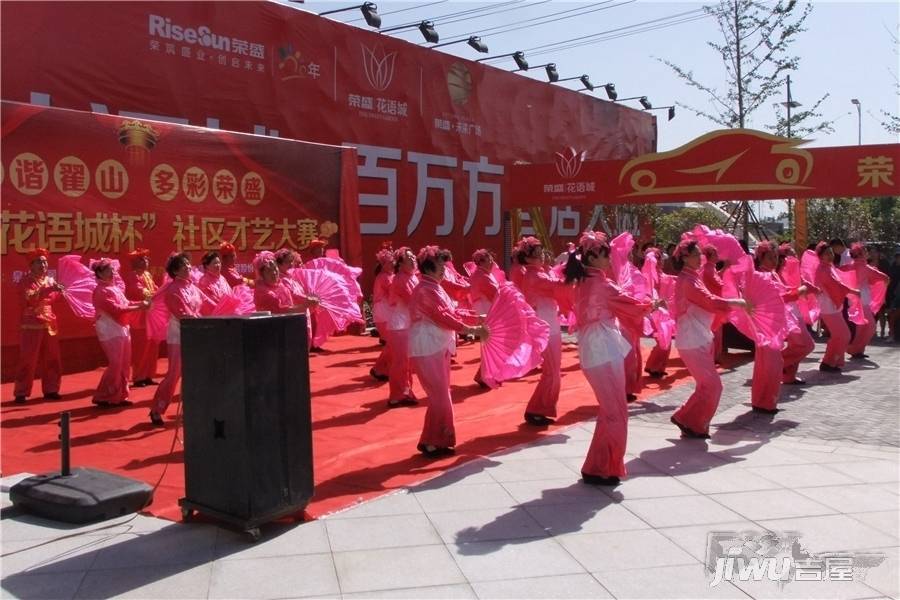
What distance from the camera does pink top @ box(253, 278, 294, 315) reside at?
709 centimetres

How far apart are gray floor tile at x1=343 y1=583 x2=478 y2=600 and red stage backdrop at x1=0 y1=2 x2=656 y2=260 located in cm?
840

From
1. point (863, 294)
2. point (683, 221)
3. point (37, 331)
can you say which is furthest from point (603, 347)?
point (683, 221)

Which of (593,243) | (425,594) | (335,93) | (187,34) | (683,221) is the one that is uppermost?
(187,34)

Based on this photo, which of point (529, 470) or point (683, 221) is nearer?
point (529, 470)

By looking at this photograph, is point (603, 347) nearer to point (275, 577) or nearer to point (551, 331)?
point (551, 331)

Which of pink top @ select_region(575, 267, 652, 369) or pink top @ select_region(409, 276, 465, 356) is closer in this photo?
pink top @ select_region(575, 267, 652, 369)

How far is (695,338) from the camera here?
20.2 ft

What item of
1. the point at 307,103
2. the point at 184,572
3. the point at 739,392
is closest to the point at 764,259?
the point at 739,392

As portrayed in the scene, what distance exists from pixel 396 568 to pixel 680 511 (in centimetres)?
176

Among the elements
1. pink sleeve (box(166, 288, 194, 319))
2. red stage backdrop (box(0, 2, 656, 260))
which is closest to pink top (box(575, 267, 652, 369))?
pink sleeve (box(166, 288, 194, 319))

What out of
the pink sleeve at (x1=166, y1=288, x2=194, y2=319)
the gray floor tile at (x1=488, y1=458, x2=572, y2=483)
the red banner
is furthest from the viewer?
the red banner

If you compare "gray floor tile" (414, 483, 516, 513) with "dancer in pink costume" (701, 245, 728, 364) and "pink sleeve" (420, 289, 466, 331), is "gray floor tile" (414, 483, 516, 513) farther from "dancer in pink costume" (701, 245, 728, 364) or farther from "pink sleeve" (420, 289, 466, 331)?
"dancer in pink costume" (701, 245, 728, 364)

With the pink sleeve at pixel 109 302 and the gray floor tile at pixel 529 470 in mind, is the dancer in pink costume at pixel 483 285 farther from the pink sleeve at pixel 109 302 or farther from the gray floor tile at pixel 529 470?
the pink sleeve at pixel 109 302

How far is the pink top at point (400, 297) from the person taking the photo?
24.7 feet
